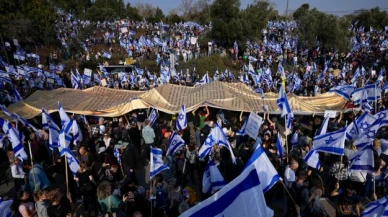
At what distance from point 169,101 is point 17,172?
7.26 metres

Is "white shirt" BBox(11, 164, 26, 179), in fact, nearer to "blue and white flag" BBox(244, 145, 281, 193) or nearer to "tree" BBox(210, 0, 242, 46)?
"blue and white flag" BBox(244, 145, 281, 193)

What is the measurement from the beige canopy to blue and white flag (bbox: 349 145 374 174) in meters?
6.16

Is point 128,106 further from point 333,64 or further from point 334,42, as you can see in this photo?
point 334,42

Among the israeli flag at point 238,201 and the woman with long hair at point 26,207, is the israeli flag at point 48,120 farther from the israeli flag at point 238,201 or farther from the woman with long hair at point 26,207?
the israeli flag at point 238,201

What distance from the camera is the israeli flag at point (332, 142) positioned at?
270 inches

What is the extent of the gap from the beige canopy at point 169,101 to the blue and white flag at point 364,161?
6.16 m

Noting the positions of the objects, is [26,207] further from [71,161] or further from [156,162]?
[156,162]

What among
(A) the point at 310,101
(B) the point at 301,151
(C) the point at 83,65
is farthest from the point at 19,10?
(B) the point at 301,151

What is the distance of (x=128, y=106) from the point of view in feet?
42.5

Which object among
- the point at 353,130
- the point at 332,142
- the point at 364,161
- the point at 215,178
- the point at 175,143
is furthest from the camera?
the point at 353,130

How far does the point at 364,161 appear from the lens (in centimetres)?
639

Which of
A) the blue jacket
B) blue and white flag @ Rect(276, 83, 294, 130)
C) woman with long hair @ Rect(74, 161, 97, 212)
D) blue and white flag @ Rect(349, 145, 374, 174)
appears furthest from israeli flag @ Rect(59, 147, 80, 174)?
blue and white flag @ Rect(349, 145, 374, 174)

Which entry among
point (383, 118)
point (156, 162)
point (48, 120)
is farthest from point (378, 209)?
point (48, 120)

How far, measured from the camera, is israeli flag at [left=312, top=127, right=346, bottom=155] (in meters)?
6.86
